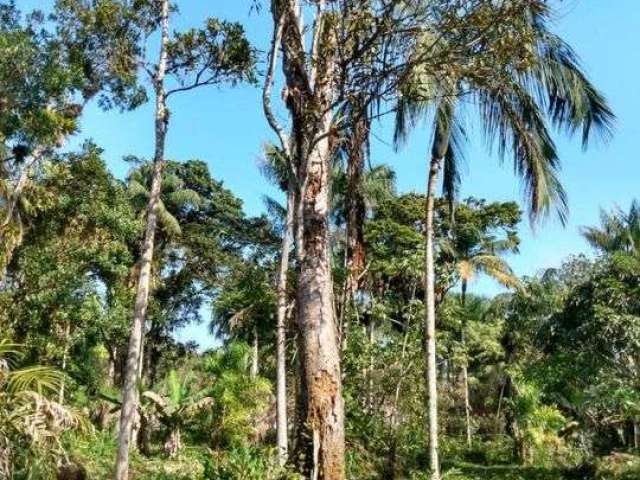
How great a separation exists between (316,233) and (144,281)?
16.4ft

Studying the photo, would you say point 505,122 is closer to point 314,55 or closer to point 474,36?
point 474,36

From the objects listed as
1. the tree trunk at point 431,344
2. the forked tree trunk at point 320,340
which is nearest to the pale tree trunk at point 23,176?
the tree trunk at point 431,344

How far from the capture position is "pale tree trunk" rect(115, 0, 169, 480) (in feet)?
30.0

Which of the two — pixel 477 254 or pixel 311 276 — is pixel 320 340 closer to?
pixel 311 276

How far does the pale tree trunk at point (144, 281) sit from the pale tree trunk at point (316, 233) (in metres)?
4.42

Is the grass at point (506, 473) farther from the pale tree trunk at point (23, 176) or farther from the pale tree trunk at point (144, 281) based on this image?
the pale tree trunk at point (23, 176)

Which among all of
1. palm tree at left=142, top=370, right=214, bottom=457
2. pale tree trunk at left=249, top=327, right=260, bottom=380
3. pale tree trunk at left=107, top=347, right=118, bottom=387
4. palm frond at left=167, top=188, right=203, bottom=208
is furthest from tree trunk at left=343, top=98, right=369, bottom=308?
pale tree trunk at left=107, top=347, right=118, bottom=387

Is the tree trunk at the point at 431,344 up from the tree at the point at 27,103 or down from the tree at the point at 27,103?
down

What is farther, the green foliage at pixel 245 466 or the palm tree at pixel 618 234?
the palm tree at pixel 618 234

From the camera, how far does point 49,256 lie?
15.4 meters

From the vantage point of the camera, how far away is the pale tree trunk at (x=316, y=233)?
5.10 metres

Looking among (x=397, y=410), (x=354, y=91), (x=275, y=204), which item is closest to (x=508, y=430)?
(x=275, y=204)

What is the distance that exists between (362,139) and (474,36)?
2050 mm

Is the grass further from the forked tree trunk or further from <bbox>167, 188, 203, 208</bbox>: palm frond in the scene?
<bbox>167, 188, 203, 208</bbox>: palm frond
